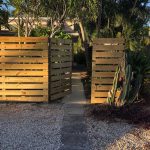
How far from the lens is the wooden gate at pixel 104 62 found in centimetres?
1086

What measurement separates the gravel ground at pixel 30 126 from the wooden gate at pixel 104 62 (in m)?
1.16

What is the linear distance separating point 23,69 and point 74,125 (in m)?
3.25

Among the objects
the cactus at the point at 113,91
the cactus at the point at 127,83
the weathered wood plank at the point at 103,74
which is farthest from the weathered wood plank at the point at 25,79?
the cactus at the point at 127,83

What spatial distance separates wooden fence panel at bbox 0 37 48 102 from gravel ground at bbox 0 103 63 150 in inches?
18.0

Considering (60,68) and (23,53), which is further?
(60,68)

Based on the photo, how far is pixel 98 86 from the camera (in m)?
11.0

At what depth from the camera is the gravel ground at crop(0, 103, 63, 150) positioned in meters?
7.03

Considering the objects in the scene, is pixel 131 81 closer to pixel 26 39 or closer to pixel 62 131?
pixel 26 39

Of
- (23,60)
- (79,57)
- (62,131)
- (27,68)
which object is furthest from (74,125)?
(79,57)

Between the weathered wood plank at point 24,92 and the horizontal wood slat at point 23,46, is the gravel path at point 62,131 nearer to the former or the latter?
the weathered wood plank at point 24,92

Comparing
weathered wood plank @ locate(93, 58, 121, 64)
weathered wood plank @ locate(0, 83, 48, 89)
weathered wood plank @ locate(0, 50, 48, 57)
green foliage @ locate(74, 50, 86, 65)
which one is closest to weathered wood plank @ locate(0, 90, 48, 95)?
weathered wood plank @ locate(0, 83, 48, 89)

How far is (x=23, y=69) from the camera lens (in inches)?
439

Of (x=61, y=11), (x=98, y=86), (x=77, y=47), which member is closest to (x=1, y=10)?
(x=61, y=11)

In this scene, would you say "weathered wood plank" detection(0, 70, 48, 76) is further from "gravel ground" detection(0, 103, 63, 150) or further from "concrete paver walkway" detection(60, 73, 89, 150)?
"concrete paver walkway" detection(60, 73, 89, 150)
